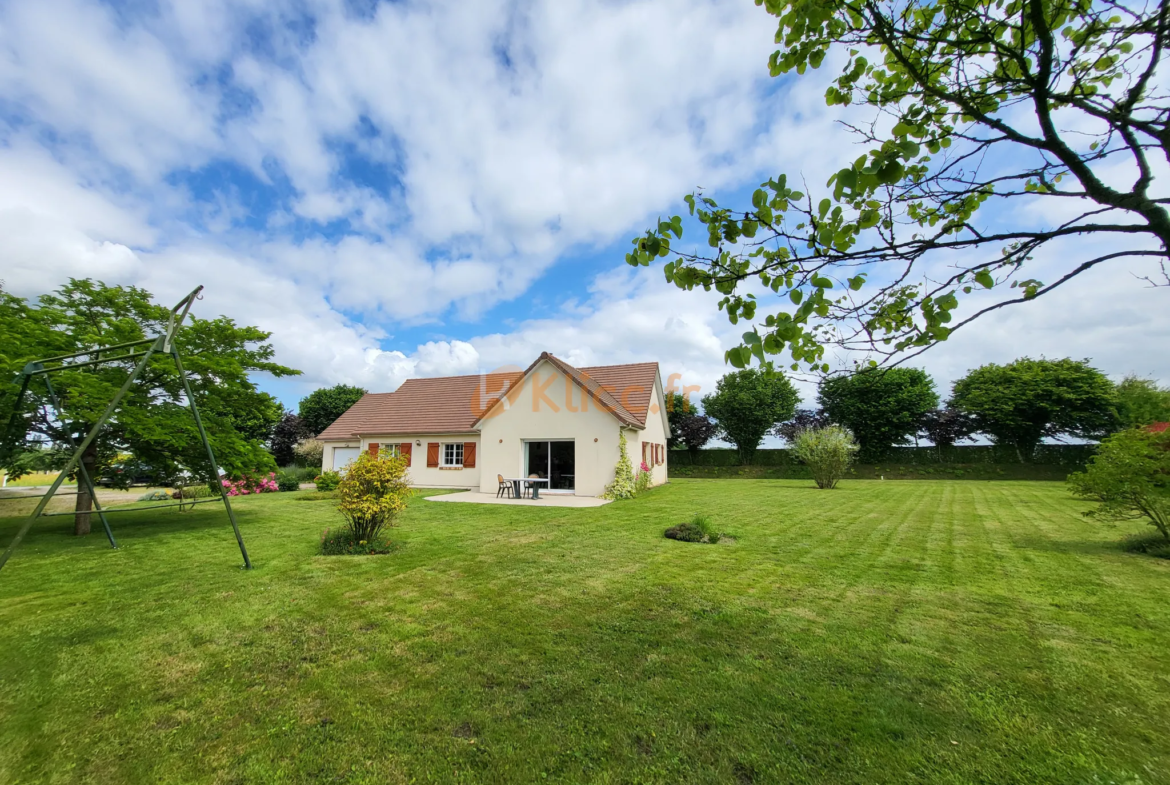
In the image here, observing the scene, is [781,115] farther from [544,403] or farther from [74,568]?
[544,403]

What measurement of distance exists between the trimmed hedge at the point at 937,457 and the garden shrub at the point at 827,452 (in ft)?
16.3

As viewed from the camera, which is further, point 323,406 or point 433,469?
point 323,406

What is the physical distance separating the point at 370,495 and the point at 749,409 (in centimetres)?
3204

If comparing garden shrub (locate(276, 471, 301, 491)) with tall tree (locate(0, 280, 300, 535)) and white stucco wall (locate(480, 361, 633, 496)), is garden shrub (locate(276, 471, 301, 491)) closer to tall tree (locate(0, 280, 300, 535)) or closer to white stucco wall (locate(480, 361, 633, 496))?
white stucco wall (locate(480, 361, 633, 496))

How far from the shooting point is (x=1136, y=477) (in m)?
7.29

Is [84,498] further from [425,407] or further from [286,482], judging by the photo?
[425,407]

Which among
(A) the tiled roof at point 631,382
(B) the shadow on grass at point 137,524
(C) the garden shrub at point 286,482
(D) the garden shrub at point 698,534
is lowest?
(D) the garden shrub at point 698,534

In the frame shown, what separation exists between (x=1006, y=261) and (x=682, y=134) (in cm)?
374

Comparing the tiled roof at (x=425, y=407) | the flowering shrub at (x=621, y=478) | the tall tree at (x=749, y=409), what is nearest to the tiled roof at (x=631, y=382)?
the flowering shrub at (x=621, y=478)

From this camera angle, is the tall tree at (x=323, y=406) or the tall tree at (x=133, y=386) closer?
the tall tree at (x=133, y=386)

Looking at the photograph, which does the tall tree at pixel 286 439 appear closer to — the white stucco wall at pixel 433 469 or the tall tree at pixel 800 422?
the white stucco wall at pixel 433 469

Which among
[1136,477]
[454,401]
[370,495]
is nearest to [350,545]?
[370,495]

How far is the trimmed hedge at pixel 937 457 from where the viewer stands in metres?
29.2

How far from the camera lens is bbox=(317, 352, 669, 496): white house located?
17.2 m
